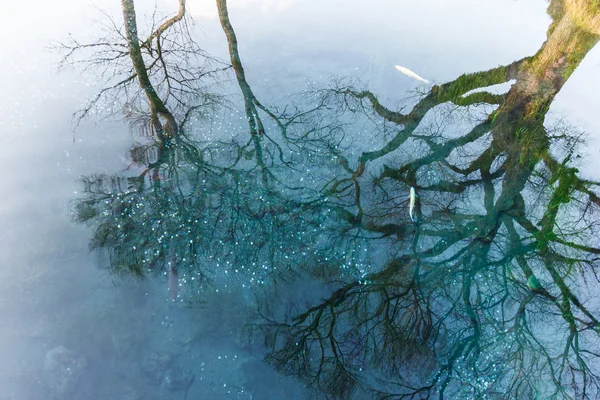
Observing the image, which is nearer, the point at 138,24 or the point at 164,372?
the point at 164,372

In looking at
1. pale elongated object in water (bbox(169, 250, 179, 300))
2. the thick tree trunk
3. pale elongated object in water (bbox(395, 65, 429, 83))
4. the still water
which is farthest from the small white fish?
the thick tree trunk

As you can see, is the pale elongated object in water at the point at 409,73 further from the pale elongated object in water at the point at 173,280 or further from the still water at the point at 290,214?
the pale elongated object in water at the point at 173,280

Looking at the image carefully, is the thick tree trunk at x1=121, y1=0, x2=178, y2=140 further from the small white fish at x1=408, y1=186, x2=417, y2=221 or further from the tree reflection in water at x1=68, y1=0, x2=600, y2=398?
the small white fish at x1=408, y1=186, x2=417, y2=221

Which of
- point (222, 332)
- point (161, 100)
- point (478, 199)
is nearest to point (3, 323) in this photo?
point (222, 332)

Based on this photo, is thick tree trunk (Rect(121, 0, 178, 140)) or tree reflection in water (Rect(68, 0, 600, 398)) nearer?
tree reflection in water (Rect(68, 0, 600, 398))

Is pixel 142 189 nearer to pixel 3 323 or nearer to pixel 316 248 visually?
pixel 3 323

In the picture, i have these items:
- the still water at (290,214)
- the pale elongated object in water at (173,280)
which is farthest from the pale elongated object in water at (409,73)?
the pale elongated object in water at (173,280)

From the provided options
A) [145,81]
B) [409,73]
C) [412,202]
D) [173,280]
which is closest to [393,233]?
[412,202]
